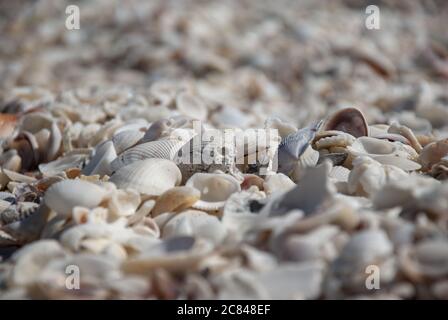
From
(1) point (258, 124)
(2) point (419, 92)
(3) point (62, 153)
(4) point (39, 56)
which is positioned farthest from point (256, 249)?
(4) point (39, 56)

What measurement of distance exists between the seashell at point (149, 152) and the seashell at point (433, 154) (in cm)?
79

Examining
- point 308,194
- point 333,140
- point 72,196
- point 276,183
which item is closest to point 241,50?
point 333,140

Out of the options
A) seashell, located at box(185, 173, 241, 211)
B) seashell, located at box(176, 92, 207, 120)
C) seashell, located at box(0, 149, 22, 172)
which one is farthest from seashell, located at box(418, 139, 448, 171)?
seashell, located at box(0, 149, 22, 172)

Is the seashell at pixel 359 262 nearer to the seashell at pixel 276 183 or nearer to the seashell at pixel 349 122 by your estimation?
the seashell at pixel 276 183

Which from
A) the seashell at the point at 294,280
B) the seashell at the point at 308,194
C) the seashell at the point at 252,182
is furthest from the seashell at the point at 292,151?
the seashell at the point at 294,280

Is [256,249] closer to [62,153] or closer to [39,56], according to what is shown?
[62,153]

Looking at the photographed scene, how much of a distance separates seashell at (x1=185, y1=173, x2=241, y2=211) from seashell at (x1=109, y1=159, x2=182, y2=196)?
0.24 feet

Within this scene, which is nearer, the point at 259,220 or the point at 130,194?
the point at 259,220

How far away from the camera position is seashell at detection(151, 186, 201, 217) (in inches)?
68.2

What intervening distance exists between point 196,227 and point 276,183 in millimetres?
380

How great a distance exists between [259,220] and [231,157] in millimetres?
500

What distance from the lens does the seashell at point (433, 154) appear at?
197cm

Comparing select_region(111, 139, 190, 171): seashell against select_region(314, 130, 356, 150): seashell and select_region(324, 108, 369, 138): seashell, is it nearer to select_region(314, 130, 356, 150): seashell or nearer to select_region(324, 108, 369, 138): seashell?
select_region(314, 130, 356, 150): seashell

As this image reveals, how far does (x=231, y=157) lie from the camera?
195 centimetres
